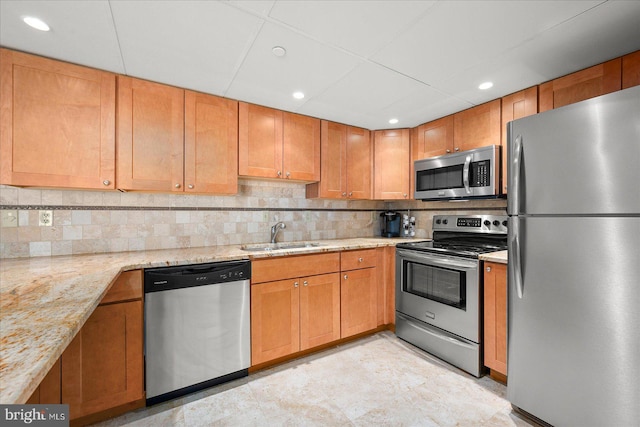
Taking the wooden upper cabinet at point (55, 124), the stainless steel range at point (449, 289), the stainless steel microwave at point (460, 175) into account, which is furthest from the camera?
the stainless steel microwave at point (460, 175)

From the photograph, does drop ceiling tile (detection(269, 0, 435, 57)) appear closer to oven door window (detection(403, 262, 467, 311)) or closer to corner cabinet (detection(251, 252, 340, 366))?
corner cabinet (detection(251, 252, 340, 366))

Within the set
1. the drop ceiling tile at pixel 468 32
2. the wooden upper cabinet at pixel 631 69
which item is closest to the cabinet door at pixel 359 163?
the drop ceiling tile at pixel 468 32

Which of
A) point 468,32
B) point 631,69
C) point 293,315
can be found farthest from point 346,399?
point 631,69

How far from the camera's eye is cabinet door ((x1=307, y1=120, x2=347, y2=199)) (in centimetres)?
284

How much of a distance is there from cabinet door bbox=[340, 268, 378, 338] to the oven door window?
0.33 m

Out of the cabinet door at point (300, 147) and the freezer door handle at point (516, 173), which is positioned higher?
the cabinet door at point (300, 147)

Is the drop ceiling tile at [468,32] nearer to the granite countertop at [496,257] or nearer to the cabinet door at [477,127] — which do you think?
the cabinet door at [477,127]

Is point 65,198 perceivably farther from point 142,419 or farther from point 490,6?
point 490,6

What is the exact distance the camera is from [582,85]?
185 cm

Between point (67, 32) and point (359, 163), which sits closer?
point (67, 32)

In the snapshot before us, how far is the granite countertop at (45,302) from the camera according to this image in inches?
20.7

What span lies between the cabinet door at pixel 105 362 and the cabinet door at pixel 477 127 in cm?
286

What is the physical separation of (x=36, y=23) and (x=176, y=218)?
4.62 feet

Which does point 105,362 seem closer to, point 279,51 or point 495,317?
point 279,51
